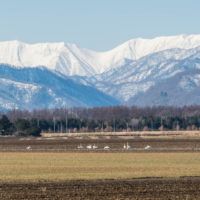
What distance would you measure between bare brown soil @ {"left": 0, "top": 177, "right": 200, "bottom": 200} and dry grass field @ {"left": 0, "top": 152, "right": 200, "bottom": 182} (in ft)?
10.7

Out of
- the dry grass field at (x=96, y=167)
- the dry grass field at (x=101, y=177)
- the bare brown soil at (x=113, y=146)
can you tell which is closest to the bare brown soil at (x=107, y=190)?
the dry grass field at (x=101, y=177)

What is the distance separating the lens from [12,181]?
156 ft

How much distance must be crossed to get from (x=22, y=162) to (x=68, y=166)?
6324 mm

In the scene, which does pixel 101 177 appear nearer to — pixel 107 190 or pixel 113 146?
pixel 107 190

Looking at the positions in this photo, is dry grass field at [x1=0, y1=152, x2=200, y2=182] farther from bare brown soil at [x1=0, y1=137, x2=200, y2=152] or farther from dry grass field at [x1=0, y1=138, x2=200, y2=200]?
bare brown soil at [x1=0, y1=137, x2=200, y2=152]

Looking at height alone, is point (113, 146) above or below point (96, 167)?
above

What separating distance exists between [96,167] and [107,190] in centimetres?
1645

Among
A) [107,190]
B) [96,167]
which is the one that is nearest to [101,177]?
[107,190]

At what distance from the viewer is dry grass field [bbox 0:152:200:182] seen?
51.0m

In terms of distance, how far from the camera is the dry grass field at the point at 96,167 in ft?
167

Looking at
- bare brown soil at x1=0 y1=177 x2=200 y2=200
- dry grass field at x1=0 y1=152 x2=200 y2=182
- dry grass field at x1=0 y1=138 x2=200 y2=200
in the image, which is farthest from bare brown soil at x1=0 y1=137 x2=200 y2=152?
bare brown soil at x1=0 y1=177 x2=200 y2=200

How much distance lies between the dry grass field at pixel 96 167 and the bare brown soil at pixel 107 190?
128 inches

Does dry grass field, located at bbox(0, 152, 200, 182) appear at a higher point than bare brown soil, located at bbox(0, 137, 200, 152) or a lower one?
lower

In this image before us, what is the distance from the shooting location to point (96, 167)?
192 feet
